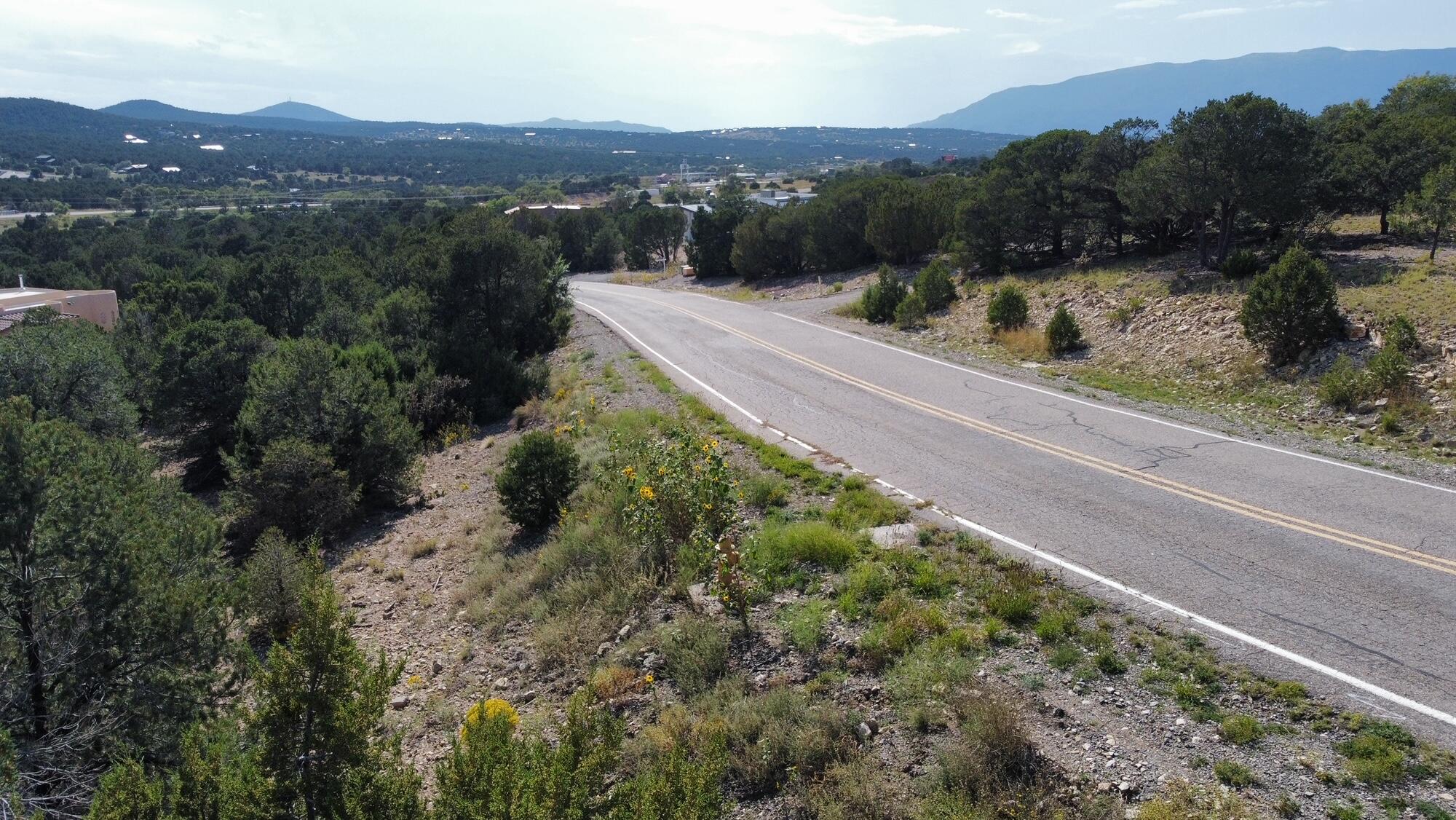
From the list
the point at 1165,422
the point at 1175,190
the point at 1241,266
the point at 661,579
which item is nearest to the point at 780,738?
the point at 661,579

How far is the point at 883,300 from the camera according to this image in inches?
974

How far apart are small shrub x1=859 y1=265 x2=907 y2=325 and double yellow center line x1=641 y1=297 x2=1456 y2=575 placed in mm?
8537

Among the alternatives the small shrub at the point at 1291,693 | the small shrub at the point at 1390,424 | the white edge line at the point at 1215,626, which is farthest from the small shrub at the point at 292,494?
the small shrub at the point at 1390,424

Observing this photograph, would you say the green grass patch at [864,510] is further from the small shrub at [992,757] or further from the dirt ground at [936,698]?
the small shrub at [992,757]

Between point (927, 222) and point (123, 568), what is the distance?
3027cm

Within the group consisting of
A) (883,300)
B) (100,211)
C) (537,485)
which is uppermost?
(100,211)

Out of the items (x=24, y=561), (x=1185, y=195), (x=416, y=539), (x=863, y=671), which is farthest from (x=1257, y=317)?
(x=24, y=561)

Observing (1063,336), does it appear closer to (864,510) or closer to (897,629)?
(864,510)

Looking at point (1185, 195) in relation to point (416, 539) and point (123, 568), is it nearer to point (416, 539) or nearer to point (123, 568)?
point (416, 539)

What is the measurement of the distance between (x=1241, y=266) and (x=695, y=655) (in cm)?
1622

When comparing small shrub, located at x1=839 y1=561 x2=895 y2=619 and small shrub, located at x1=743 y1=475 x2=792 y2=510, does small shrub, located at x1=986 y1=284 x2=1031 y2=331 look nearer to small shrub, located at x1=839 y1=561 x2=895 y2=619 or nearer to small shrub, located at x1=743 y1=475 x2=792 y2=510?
small shrub, located at x1=743 y1=475 x2=792 y2=510

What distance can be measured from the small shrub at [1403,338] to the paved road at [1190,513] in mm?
3676

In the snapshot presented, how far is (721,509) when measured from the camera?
9.38 metres

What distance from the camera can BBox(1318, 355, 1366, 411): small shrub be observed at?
1209 cm
